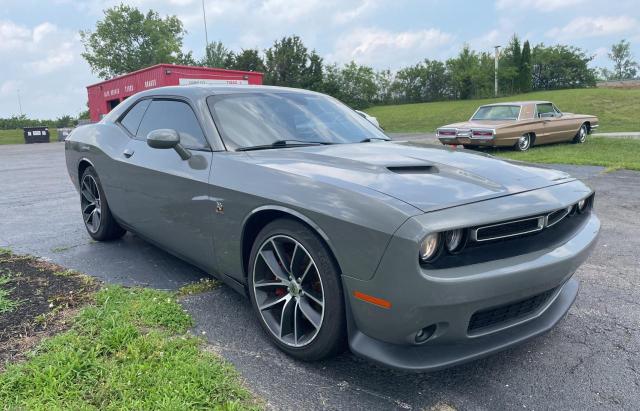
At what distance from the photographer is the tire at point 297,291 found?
7.18 ft

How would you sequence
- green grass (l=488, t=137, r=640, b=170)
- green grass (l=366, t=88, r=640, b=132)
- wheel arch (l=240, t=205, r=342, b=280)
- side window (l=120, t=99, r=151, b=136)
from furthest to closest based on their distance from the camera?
green grass (l=366, t=88, r=640, b=132), green grass (l=488, t=137, r=640, b=170), side window (l=120, t=99, r=151, b=136), wheel arch (l=240, t=205, r=342, b=280)

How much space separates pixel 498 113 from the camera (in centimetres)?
1257

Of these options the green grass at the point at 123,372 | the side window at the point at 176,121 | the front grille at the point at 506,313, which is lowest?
the green grass at the point at 123,372

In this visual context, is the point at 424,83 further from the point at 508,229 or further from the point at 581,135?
the point at 508,229

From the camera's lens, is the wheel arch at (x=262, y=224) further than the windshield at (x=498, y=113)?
No

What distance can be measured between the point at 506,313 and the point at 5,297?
3.10 metres

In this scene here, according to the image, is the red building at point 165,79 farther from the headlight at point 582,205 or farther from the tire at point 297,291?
the headlight at point 582,205

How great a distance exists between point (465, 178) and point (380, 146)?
92 cm

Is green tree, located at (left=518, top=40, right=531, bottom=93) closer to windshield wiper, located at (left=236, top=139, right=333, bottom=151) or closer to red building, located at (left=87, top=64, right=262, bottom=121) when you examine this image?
red building, located at (left=87, top=64, right=262, bottom=121)

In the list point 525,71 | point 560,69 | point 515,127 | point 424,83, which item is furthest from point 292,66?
point 515,127

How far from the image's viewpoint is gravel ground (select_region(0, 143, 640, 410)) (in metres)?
2.13

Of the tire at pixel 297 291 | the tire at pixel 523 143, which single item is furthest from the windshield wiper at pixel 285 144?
the tire at pixel 523 143

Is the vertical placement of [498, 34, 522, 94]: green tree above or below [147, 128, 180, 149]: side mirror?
above

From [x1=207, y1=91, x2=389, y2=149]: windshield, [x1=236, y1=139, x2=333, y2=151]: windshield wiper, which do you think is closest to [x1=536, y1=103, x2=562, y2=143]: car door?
[x1=207, y1=91, x2=389, y2=149]: windshield
